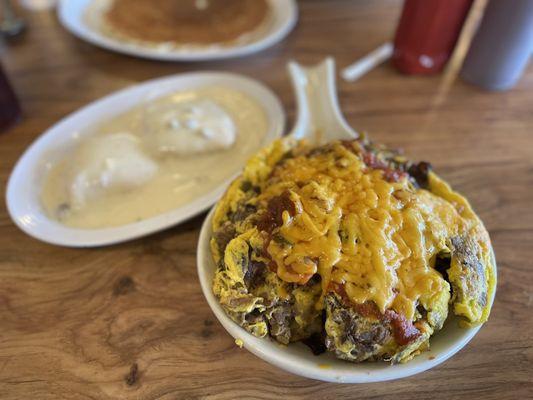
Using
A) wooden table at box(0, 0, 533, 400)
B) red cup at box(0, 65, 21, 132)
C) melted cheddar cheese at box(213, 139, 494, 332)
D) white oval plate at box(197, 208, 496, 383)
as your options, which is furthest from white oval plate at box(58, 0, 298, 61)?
white oval plate at box(197, 208, 496, 383)

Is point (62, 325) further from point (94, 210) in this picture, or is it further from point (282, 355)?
point (282, 355)

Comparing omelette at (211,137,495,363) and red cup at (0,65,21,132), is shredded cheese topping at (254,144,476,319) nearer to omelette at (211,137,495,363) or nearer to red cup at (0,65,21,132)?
omelette at (211,137,495,363)

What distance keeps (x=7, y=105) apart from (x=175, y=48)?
1.95 feet

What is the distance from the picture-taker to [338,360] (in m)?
0.71

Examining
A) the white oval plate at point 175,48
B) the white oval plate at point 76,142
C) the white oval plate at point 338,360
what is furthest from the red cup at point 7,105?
the white oval plate at point 338,360

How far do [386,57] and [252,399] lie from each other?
4.22 feet

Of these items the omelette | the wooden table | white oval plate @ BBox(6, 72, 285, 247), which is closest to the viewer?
the omelette

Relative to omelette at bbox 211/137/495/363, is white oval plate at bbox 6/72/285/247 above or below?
below

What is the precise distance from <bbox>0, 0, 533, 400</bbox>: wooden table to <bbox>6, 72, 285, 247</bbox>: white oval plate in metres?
0.07

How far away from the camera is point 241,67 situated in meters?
1.54

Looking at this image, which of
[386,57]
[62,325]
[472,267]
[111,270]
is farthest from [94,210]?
[386,57]

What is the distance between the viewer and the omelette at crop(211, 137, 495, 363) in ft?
2.19

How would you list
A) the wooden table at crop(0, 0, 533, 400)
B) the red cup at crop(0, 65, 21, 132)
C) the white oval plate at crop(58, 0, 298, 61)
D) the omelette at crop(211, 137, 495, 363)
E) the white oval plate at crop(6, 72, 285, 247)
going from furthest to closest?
the white oval plate at crop(58, 0, 298, 61) → the red cup at crop(0, 65, 21, 132) → the white oval plate at crop(6, 72, 285, 247) → the wooden table at crop(0, 0, 533, 400) → the omelette at crop(211, 137, 495, 363)

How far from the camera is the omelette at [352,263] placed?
2.19 ft
